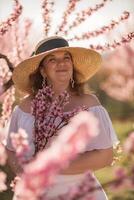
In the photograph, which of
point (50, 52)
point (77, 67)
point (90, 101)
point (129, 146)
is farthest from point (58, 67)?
point (129, 146)

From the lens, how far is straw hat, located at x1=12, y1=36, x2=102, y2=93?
2105 millimetres

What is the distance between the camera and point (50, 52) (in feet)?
6.64

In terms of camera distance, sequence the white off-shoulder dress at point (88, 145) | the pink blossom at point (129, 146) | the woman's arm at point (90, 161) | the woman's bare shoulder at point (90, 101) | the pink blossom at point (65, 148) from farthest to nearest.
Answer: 1. the woman's bare shoulder at point (90, 101)
2. the white off-shoulder dress at point (88, 145)
3. the woman's arm at point (90, 161)
4. the pink blossom at point (129, 146)
5. the pink blossom at point (65, 148)

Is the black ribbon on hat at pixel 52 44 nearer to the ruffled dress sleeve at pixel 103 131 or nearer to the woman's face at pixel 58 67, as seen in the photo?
the woman's face at pixel 58 67

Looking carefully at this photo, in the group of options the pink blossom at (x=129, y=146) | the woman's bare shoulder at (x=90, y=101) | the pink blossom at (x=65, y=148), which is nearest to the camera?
the pink blossom at (x=65, y=148)

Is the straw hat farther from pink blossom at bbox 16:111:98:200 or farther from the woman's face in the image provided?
pink blossom at bbox 16:111:98:200

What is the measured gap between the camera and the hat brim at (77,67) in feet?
7.22

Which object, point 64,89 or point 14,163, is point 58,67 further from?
point 14,163

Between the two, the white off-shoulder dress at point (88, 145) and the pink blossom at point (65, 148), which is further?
the white off-shoulder dress at point (88, 145)

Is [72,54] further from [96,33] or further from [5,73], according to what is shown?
[5,73]

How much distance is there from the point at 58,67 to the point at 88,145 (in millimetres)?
316

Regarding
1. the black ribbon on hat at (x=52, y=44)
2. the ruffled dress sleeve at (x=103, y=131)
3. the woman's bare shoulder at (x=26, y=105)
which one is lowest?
the ruffled dress sleeve at (x=103, y=131)

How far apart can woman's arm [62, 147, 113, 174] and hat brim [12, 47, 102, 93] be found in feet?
1.37

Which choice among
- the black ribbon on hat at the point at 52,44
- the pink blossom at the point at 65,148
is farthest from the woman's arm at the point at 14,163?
the pink blossom at the point at 65,148
